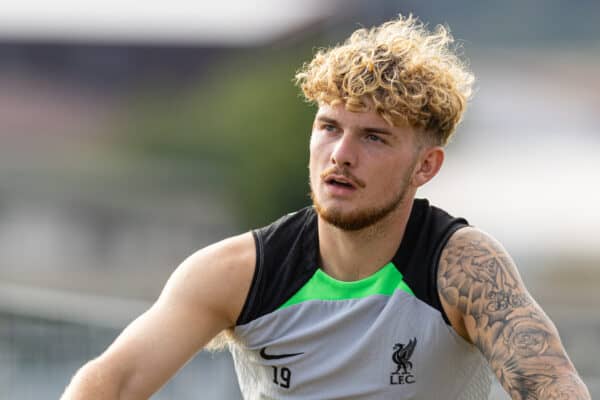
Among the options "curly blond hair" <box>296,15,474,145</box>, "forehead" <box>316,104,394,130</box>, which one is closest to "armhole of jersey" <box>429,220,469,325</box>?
"curly blond hair" <box>296,15,474,145</box>

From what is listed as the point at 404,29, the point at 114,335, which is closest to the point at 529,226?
the point at 114,335

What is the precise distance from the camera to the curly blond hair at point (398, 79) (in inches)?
219

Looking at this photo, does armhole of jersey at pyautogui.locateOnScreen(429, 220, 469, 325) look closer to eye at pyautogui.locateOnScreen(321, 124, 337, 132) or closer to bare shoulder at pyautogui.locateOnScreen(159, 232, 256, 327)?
eye at pyautogui.locateOnScreen(321, 124, 337, 132)

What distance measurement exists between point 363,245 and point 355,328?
0.35 m

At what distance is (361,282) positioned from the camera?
5773 mm

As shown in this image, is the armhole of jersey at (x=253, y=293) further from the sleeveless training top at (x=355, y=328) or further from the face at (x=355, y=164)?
the face at (x=355, y=164)

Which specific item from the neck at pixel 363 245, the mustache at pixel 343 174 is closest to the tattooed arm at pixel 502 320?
the neck at pixel 363 245

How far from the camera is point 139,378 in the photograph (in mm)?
5570

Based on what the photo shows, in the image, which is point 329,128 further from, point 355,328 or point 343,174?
point 355,328

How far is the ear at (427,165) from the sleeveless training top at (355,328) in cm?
17

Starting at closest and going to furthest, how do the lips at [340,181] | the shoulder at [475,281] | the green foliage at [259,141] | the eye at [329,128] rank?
the shoulder at [475,281]
the lips at [340,181]
the eye at [329,128]
the green foliage at [259,141]

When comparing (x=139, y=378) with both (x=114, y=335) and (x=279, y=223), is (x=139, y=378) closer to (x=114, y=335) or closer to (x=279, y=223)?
(x=279, y=223)

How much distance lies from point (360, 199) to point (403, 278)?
390 millimetres

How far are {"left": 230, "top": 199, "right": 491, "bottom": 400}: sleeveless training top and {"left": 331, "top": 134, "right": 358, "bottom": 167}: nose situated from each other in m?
0.52
